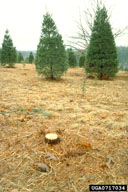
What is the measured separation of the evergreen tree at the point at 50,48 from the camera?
7840 mm

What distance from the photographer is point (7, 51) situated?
1502 cm

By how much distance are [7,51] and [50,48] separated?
9.00 metres

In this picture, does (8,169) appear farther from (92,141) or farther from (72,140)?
(92,141)

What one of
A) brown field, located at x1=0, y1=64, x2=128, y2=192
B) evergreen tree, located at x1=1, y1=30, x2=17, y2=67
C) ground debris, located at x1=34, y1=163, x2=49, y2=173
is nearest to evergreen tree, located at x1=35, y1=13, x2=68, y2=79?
brown field, located at x1=0, y1=64, x2=128, y2=192

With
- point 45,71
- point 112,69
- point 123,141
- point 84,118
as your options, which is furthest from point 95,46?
point 123,141

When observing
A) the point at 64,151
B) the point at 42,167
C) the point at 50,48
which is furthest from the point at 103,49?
the point at 42,167

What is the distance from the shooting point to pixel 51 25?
7.88 metres

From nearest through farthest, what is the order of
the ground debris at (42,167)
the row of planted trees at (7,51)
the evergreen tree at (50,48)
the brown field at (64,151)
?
the brown field at (64,151) < the ground debris at (42,167) < the evergreen tree at (50,48) < the row of planted trees at (7,51)

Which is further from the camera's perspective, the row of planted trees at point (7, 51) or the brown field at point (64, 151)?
the row of planted trees at point (7, 51)

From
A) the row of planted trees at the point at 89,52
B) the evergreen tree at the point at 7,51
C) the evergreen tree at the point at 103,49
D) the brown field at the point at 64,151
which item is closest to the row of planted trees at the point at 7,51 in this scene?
the evergreen tree at the point at 7,51

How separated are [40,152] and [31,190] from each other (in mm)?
541

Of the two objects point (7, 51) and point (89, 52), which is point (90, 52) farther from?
point (7, 51)

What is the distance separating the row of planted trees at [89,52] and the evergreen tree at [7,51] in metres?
8.22

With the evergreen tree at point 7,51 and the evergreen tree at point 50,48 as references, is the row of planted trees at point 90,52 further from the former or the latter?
the evergreen tree at point 7,51
